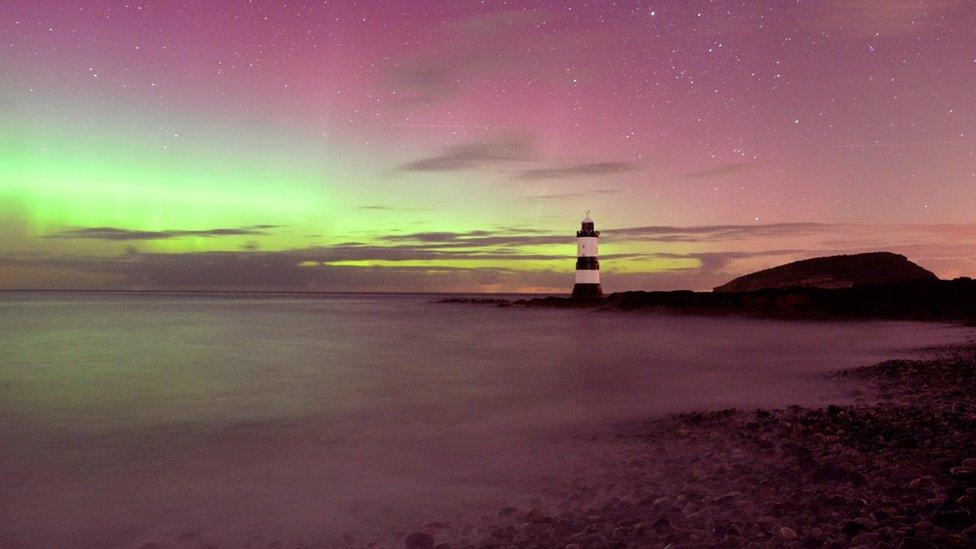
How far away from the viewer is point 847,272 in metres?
56.8

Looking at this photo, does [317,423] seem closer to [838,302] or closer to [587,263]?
[838,302]

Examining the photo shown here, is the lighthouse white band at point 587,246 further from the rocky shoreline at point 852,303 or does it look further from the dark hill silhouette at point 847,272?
the dark hill silhouette at point 847,272

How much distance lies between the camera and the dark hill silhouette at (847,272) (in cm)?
5456

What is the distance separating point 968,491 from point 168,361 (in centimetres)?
1906

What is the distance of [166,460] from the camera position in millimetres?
6535

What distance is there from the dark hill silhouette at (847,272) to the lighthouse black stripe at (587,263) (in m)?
17.9

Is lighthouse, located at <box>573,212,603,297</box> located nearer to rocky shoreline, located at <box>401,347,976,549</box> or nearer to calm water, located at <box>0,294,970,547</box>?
calm water, located at <box>0,294,970,547</box>

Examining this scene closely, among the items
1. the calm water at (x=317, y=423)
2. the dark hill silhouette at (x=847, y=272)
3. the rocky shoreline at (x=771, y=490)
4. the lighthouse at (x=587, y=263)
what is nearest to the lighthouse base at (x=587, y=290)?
the lighthouse at (x=587, y=263)

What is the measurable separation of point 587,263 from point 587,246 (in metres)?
1.68

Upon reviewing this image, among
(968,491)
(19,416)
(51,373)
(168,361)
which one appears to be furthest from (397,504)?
(168,361)

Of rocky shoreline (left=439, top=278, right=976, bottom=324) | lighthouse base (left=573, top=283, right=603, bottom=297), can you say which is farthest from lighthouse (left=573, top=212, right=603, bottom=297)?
rocky shoreline (left=439, top=278, right=976, bottom=324)

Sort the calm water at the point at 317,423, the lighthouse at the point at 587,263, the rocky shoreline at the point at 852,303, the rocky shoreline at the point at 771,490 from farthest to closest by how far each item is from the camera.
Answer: the lighthouse at the point at 587,263 → the rocky shoreline at the point at 852,303 → the calm water at the point at 317,423 → the rocky shoreline at the point at 771,490

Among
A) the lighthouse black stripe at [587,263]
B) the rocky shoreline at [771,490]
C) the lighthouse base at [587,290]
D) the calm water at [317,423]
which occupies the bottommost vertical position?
the calm water at [317,423]

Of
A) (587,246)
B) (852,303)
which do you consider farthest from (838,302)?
(587,246)
